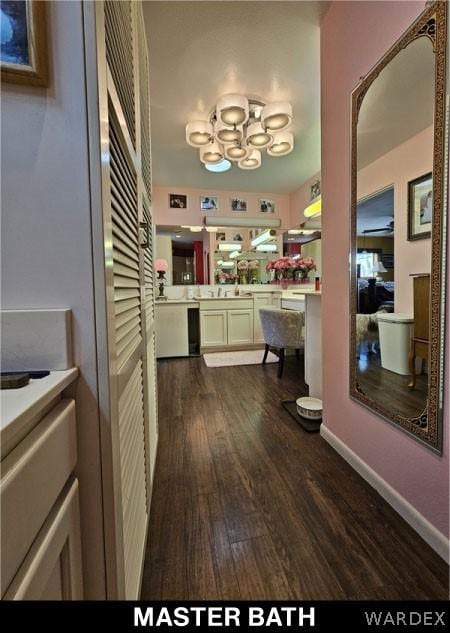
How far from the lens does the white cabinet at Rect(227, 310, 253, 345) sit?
4.39m

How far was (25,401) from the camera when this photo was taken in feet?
1.24

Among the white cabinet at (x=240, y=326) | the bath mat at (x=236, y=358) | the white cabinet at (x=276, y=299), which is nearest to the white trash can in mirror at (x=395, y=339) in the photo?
the bath mat at (x=236, y=358)

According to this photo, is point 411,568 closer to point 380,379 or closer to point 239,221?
point 380,379

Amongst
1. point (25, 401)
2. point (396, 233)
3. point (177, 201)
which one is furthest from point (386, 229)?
point (177, 201)

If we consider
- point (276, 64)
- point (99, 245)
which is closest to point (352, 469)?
point (99, 245)

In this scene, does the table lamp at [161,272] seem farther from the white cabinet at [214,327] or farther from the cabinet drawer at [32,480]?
the cabinet drawer at [32,480]

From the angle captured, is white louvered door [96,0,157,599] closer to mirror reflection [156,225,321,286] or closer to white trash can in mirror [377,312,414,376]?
white trash can in mirror [377,312,414,376]

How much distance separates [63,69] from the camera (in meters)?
0.51

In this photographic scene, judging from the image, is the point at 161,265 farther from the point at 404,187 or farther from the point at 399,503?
the point at 399,503

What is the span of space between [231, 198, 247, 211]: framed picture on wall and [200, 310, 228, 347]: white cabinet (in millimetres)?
1707

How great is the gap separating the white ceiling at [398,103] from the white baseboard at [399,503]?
1.60m

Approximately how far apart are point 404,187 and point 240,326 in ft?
10.7

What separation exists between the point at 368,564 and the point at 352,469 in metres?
0.59

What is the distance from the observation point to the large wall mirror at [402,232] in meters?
1.08
